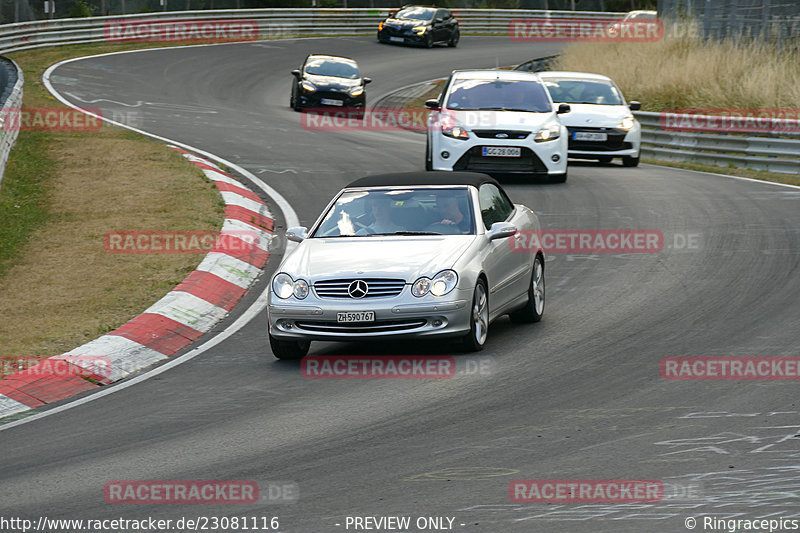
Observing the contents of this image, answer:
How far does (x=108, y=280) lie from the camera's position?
42.5 feet

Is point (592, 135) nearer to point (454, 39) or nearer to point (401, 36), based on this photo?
point (401, 36)

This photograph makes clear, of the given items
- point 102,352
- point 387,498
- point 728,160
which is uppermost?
point 387,498

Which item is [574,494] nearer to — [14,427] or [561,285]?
[14,427]

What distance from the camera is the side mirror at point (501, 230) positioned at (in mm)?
10484

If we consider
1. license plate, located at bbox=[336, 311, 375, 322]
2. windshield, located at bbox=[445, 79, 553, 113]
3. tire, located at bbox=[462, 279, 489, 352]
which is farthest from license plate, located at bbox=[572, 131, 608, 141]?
license plate, located at bbox=[336, 311, 375, 322]

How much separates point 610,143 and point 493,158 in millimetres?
4699

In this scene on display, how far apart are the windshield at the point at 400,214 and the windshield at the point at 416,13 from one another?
42.5 m

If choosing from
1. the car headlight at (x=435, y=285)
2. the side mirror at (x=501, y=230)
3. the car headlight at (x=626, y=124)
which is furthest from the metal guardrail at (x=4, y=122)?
the car headlight at (x=626, y=124)

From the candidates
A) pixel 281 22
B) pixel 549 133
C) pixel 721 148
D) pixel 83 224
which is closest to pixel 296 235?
pixel 83 224

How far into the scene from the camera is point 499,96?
20016 millimetres

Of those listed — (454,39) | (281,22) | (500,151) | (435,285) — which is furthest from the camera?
(454,39)

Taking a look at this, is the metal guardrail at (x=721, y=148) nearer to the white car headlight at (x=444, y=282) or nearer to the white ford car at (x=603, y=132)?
the white ford car at (x=603, y=132)

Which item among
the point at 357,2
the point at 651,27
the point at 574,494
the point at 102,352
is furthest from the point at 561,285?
the point at 357,2

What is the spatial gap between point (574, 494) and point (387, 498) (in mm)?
951
